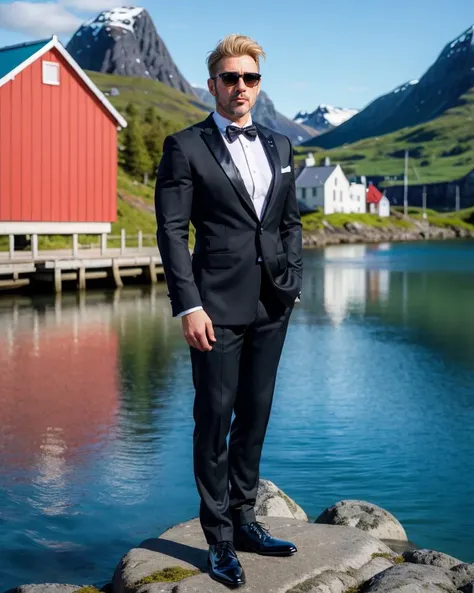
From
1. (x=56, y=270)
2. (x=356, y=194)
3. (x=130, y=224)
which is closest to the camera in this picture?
(x=56, y=270)

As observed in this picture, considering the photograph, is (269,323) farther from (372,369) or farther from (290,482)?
(372,369)

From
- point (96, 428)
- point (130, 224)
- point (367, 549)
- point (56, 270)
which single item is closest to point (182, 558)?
point (367, 549)

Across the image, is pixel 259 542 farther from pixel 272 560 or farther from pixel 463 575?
pixel 463 575

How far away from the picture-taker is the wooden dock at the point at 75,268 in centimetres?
3544

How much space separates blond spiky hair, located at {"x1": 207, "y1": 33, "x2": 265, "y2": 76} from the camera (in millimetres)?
5418

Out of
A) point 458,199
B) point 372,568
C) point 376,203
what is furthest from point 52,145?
point 458,199

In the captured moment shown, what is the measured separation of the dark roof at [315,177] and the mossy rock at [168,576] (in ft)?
430

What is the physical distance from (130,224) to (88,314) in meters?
31.8

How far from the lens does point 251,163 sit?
5.57m

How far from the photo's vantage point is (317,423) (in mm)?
14117

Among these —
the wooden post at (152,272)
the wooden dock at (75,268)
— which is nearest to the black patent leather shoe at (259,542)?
the wooden dock at (75,268)

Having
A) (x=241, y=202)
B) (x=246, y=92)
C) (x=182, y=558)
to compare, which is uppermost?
(x=246, y=92)

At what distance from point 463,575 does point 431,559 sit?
48 cm

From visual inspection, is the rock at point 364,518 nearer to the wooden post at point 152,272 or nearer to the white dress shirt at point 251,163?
the white dress shirt at point 251,163
